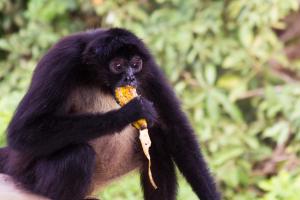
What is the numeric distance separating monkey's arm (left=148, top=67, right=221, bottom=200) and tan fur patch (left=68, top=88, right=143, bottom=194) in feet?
0.76

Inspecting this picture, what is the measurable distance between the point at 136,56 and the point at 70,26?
11.9 feet

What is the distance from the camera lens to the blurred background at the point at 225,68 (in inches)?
258

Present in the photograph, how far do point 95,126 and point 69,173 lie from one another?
0.30 metres

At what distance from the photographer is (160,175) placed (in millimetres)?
4586

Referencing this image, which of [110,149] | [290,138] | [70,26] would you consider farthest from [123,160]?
[70,26]

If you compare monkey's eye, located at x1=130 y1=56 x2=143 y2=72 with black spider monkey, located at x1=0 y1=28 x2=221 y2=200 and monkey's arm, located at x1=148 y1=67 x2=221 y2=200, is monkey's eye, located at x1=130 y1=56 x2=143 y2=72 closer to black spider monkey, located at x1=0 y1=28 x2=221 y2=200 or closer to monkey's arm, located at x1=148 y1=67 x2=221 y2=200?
black spider monkey, located at x1=0 y1=28 x2=221 y2=200

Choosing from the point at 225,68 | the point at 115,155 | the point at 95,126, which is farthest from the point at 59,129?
the point at 225,68

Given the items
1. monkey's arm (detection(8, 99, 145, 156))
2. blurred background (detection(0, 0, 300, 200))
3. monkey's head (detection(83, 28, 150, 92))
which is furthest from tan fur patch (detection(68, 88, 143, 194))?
blurred background (detection(0, 0, 300, 200))

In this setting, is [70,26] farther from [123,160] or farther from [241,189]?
[123,160]

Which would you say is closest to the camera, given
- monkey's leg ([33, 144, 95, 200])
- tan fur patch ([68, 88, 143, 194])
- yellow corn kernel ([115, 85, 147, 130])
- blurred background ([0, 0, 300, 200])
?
monkey's leg ([33, 144, 95, 200])

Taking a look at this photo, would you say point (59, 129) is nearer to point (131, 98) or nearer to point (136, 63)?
point (131, 98)

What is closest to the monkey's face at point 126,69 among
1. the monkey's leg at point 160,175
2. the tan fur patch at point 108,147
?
the tan fur patch at point 108,147

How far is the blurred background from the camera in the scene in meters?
6.55

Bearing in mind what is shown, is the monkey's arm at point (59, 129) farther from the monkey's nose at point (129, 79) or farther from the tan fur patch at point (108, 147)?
the tan fur patch at point (108, 147)
